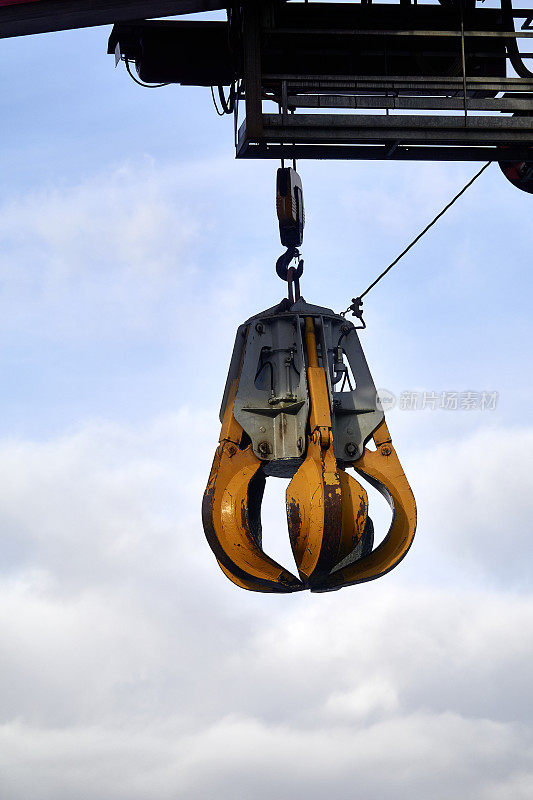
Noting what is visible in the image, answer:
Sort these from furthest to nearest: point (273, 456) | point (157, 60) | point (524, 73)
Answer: point (157, 60) → point (524, 73) → point (273, 456)

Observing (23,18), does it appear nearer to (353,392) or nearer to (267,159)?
(267,159)

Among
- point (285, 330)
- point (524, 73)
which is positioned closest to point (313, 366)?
point (285, 330)

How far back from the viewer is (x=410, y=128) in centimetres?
941

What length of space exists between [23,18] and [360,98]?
2.54 meters

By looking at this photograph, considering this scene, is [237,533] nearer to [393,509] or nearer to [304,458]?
[304,458]

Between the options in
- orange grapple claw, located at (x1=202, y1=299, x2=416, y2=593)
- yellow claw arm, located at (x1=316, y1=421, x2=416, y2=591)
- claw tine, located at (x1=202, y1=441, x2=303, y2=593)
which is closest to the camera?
orange grapple claw, located at (x1=202, y1=299, x2=416, y2=593)

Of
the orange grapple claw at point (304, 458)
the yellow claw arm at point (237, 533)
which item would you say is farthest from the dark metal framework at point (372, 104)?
the yellow claw arm at point (237, 533)

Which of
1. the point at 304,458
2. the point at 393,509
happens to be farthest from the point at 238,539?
the point at 393,509

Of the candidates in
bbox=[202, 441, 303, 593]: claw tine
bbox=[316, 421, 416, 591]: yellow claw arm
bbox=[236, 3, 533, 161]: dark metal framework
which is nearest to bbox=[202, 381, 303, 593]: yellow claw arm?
bbox=[202, 441, 303, 593]: claw tine

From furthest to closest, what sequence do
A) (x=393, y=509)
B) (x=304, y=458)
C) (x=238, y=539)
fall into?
(x=393, y=509)
(x=304, y=458)
(x=238, y=539)

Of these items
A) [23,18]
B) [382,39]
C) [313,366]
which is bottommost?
[313,366]

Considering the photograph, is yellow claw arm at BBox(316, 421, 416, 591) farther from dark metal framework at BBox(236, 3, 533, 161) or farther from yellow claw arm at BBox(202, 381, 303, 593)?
dark metal framework at BBox(236, 3, 533, 161)

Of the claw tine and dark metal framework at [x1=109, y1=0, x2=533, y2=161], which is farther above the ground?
dark metal framework at [x1=109, y1=0, x2=533, y2=161]

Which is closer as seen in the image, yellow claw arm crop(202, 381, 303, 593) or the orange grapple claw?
the orange grapple claw
